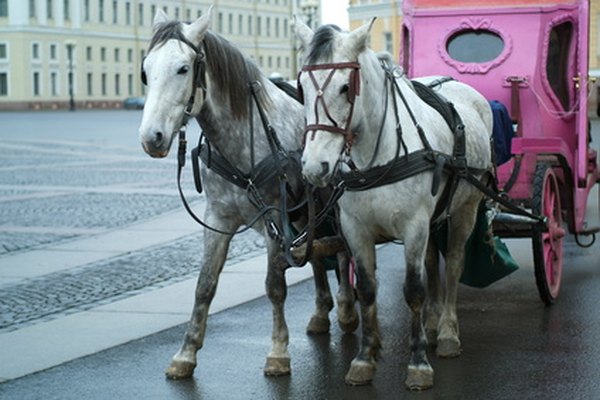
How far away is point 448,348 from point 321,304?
1.15 metres

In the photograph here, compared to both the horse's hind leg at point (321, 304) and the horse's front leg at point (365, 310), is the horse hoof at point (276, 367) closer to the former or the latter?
the horse's front leg at point (365, 310)

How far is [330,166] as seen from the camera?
249 inches

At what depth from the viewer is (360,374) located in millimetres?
7211

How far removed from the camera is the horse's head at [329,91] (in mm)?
6363

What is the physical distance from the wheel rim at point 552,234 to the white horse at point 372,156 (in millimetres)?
1964

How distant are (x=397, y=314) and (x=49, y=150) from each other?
22778 mm

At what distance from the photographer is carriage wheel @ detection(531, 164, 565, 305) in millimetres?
9422

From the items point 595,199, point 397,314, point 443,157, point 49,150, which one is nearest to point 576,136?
point 397,314

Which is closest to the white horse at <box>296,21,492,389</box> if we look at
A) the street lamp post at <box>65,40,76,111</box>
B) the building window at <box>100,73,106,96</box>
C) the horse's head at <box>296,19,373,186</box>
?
the horse's head at <box>296,19,373,186</box>

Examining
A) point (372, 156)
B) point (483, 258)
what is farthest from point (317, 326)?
point (372, 156)

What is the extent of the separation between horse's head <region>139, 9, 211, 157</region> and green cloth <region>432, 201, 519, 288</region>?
2.73 metres

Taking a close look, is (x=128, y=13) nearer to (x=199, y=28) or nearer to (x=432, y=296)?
(x=432, y=296)

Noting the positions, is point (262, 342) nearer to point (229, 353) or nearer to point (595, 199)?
point (229, 353)

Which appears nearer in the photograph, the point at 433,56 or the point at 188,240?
the point at 433,56
